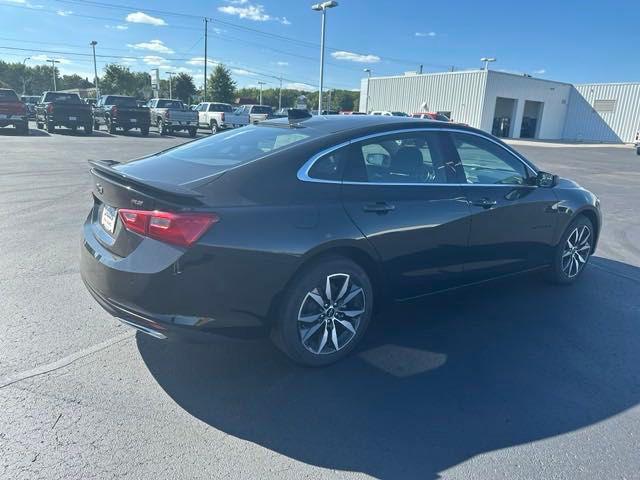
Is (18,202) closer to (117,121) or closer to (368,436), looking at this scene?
(368,436)

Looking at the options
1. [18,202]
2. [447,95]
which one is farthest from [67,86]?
[18,202]

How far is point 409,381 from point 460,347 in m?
0.71

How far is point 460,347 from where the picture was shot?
3.70 metres

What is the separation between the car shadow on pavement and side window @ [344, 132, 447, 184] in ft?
4.16

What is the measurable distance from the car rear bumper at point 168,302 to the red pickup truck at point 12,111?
24.9 metres

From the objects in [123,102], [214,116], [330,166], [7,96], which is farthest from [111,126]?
[330,166]

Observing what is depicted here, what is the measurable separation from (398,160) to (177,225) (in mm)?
1833

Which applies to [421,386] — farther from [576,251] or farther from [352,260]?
[576,251]

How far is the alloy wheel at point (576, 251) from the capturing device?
16.7 feet

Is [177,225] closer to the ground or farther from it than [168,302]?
farther from it

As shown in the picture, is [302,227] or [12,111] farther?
[12,111]

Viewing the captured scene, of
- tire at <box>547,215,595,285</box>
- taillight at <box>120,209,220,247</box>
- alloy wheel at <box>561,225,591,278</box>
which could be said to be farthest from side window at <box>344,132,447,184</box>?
alloy wheel at <box>561,225,591,278</box>

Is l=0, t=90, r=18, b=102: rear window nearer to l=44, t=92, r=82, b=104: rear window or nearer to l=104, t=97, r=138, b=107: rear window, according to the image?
l=44, t=92, r=82, b=104: rear window

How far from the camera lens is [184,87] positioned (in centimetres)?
7281
